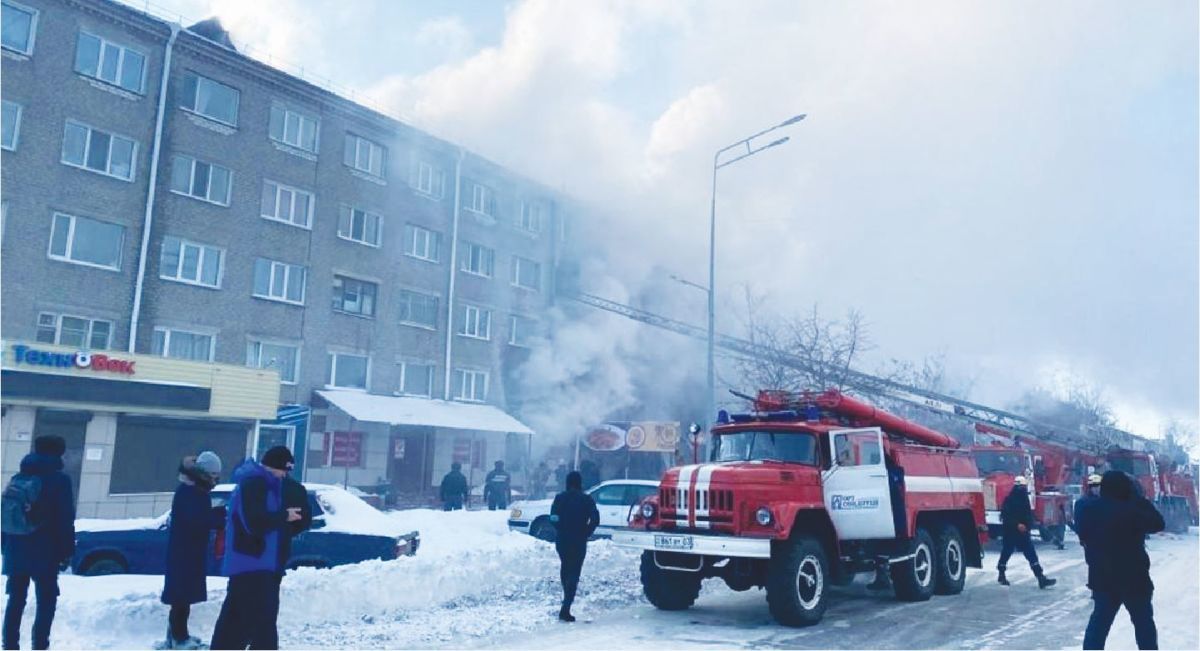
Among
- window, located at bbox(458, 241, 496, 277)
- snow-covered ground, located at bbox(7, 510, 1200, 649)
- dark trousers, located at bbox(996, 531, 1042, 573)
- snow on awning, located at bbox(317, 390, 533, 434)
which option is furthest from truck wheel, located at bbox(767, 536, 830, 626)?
window, located at bbox(458, 241, 496, 277)

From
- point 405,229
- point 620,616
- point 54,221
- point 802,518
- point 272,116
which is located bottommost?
point 620,616

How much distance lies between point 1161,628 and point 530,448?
2710cm

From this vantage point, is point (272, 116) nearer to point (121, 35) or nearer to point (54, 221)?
point (121, 35)

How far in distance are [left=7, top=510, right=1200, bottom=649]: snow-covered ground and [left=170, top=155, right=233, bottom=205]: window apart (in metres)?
17.6

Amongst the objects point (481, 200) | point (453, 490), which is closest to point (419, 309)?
point (481, 200)

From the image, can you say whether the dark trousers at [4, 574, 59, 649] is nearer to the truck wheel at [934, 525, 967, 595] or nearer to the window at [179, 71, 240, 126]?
the truck wheel at [934, 525, 967, 595]

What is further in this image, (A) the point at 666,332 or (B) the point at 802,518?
(A) the point at 666,332

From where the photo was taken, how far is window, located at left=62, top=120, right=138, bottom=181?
73.4 feet

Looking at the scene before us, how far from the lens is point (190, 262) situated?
2462cm

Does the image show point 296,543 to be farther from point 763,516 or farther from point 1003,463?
point 1003,463

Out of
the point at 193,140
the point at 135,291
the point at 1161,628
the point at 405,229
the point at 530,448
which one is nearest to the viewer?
the point at 1161,628

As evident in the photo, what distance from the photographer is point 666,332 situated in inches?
1638

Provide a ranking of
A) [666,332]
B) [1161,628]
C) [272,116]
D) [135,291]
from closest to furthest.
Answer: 1. [1161,628]
2. [135,291]
3. [272,116]
4. [666,332]

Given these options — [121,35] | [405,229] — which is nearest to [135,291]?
[121,35]
